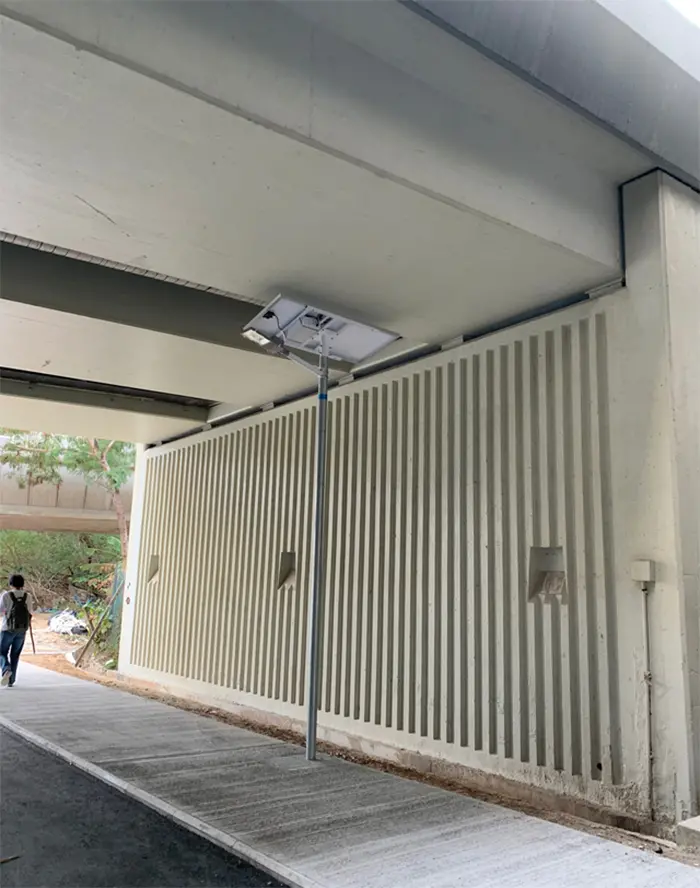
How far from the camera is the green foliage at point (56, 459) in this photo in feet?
45.1

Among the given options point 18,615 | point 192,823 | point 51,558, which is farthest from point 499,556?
point 51,558

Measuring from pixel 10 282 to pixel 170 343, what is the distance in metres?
1.31

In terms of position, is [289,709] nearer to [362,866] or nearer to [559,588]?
[559,588]

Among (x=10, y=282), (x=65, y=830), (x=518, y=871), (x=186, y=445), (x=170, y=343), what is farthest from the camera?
(x=186, y=445)

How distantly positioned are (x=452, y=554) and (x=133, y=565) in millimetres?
6741

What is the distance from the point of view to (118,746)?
16.8ft

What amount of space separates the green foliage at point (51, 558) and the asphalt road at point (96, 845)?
58.4 ft

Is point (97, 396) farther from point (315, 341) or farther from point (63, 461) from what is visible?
point (63, 461)

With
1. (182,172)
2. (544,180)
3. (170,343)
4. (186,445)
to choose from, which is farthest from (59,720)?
(544,180)

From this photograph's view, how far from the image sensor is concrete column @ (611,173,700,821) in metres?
3.64

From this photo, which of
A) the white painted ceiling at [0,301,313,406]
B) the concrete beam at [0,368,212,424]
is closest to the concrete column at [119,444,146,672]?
the concrete beam at [0,368,212,424]

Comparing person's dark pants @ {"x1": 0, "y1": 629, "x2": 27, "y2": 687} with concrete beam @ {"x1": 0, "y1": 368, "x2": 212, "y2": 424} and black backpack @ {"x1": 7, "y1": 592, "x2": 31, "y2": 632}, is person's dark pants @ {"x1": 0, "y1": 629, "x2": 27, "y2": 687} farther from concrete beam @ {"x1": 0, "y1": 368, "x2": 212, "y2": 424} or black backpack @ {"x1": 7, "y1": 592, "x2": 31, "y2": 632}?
concrete beam @ {"x1": 0, "y1": 368, "x2": 212, "y2": 424}

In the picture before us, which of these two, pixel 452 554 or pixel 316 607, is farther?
pixel 452 554

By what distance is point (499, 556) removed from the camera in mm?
4852
